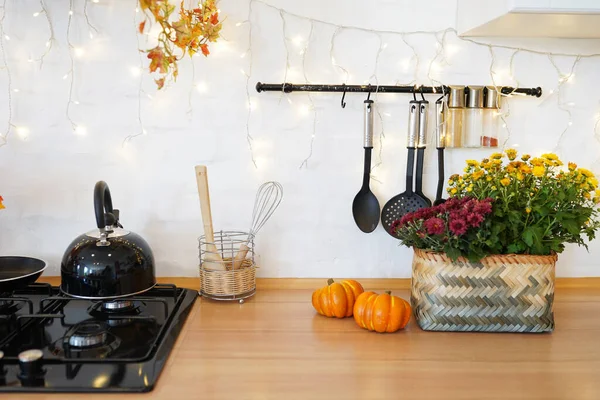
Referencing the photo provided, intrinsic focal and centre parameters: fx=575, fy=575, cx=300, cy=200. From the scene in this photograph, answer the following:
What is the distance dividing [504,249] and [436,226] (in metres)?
0.16

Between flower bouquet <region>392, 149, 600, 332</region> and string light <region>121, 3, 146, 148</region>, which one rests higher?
string light <region>121, 3, 146, 148</region>

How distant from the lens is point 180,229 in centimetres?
142

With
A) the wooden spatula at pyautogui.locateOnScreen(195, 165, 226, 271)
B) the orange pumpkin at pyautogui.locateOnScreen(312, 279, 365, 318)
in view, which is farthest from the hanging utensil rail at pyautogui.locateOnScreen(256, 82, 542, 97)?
the orange pumpkin at pyautogui.locateOnScreen(312, 279, 365, 318)

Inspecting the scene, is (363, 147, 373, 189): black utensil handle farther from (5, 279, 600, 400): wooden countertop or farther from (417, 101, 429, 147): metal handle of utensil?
(5, 279, 600, 400): wooden countertop

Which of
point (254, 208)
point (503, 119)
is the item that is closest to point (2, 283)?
point (254, 208)

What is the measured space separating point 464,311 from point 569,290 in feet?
1.50

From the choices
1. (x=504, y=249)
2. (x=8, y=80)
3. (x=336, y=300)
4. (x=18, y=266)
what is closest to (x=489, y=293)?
(x=504, y=249)

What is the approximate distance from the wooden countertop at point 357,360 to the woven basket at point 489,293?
0.02 metres

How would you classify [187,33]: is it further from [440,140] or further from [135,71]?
[440,140]

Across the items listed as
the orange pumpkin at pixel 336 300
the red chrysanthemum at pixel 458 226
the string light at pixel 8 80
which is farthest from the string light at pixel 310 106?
the string light at pixel 8 80

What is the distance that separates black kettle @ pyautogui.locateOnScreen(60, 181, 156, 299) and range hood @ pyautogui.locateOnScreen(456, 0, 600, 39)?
2.82 feet

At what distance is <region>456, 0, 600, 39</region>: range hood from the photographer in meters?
1.04

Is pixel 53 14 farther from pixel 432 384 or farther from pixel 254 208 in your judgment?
pixel 432 384

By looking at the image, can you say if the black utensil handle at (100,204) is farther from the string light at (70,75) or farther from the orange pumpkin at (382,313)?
the orange pumpkin at (382,313)
